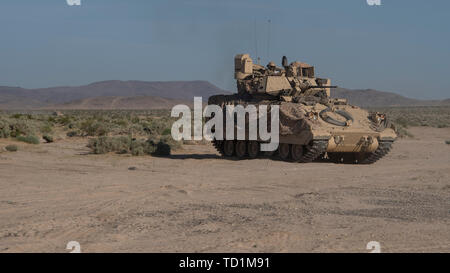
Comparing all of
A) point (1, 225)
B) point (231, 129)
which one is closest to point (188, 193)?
point (1, 225)

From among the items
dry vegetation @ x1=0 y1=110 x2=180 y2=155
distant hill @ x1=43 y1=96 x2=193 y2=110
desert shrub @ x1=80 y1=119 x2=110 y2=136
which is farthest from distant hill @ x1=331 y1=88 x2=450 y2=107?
desert shrub @ x1=80 y1=119 x2=110 y2=136

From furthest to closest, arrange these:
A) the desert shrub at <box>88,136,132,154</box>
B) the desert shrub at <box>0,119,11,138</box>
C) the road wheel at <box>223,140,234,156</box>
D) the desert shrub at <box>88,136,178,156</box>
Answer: the desert shrub at <box>0,119,11,138</box>
the road wheel at <box>223,140,234,156</box>
the desert shrub at <box>88,136,132,154</box>
the desert shrub at <box>88,136,178,156</box>

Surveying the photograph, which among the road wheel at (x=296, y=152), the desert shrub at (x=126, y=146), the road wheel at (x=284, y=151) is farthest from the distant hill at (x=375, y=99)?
the road wheel at (x=296, y=152)

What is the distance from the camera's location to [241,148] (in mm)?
20719

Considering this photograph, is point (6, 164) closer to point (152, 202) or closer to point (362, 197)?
point (152, 202)

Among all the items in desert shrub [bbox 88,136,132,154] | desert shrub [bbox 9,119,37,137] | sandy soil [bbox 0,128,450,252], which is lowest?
sandy soil [bbox 0,128,450,252]

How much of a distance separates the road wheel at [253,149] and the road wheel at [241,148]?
0.89 ft

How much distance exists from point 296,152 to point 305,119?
4.32 feet

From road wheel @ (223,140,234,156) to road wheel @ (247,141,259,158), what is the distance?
3.59ft

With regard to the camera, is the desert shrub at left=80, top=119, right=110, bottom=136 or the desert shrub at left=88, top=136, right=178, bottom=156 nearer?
the desert shrub at left=88, top=136, right=178, bottom=156

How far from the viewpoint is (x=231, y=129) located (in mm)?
20422

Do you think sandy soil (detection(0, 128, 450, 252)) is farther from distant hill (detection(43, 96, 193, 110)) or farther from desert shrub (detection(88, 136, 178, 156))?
distant hill (detection(43, 96, 193, 110))

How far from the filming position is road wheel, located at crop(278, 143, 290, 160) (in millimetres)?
18656
